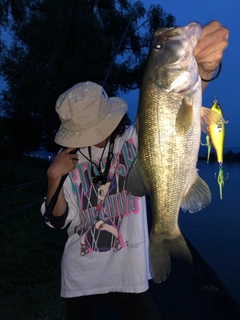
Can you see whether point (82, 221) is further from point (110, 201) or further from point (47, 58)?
point (47, 58)

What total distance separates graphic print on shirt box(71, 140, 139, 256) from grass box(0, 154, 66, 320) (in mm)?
2330

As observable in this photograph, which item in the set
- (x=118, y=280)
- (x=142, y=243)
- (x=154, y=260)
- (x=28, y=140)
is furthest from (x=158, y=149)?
(x=28, y=140)

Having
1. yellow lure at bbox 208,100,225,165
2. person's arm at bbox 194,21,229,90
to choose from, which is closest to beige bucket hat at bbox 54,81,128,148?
yellow lure at bbox 208,100,225,165

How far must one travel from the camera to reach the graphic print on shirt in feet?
8.19

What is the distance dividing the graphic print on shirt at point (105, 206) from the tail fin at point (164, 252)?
0.41 metres

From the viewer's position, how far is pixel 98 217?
8.27 feet

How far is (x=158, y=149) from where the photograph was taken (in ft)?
6.29

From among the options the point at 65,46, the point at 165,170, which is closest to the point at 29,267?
the point at 165,170

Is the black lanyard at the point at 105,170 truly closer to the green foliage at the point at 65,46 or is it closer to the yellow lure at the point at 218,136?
the yellow lure at the point at 218,136

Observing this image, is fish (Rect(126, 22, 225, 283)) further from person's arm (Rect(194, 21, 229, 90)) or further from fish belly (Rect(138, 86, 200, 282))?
person's arm (Rect(194, 21, 229, 90))

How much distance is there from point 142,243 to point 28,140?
19967 millimetres

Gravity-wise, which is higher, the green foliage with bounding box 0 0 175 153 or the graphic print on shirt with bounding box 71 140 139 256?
the green foliage with bounding box 0 0 175 153

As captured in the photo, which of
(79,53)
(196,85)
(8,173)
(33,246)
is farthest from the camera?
(8,173)

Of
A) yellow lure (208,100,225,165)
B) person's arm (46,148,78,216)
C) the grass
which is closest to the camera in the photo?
yellow lure (208,100,225,165)
